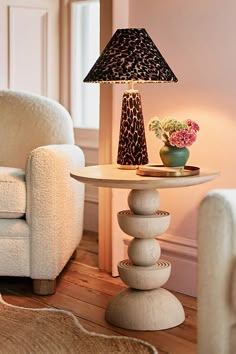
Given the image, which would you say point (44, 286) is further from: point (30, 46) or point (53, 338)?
point (30, 46)

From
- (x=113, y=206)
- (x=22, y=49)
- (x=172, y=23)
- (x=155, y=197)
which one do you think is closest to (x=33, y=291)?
(x=113, y=206)

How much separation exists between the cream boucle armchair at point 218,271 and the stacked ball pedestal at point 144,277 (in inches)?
22.5

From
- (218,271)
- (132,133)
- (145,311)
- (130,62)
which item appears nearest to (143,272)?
(145,311)

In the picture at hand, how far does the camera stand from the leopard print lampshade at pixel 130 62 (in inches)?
101

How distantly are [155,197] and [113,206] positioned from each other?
67 centimetres

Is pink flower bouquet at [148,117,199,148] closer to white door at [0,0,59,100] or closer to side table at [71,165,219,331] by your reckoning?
side table at [71,165,219,331]

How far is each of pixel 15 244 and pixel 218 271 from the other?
1272 mm

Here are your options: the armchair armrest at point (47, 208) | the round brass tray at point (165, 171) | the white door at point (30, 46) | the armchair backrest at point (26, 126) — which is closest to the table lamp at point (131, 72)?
the round brass tray at point (165, 171)

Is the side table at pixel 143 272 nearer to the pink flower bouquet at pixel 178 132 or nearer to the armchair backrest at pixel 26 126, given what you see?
the pink flower bouquet at pixel 178 132

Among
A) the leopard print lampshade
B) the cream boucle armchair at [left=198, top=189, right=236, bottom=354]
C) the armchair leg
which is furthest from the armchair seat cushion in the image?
the cream boucle armchair at [left=198, top=189, right=236, bottom=354]

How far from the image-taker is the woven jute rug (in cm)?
240

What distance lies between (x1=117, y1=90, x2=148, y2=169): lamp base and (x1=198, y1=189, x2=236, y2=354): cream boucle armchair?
73 cm

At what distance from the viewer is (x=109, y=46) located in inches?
105

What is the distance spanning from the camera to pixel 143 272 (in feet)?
8.70
